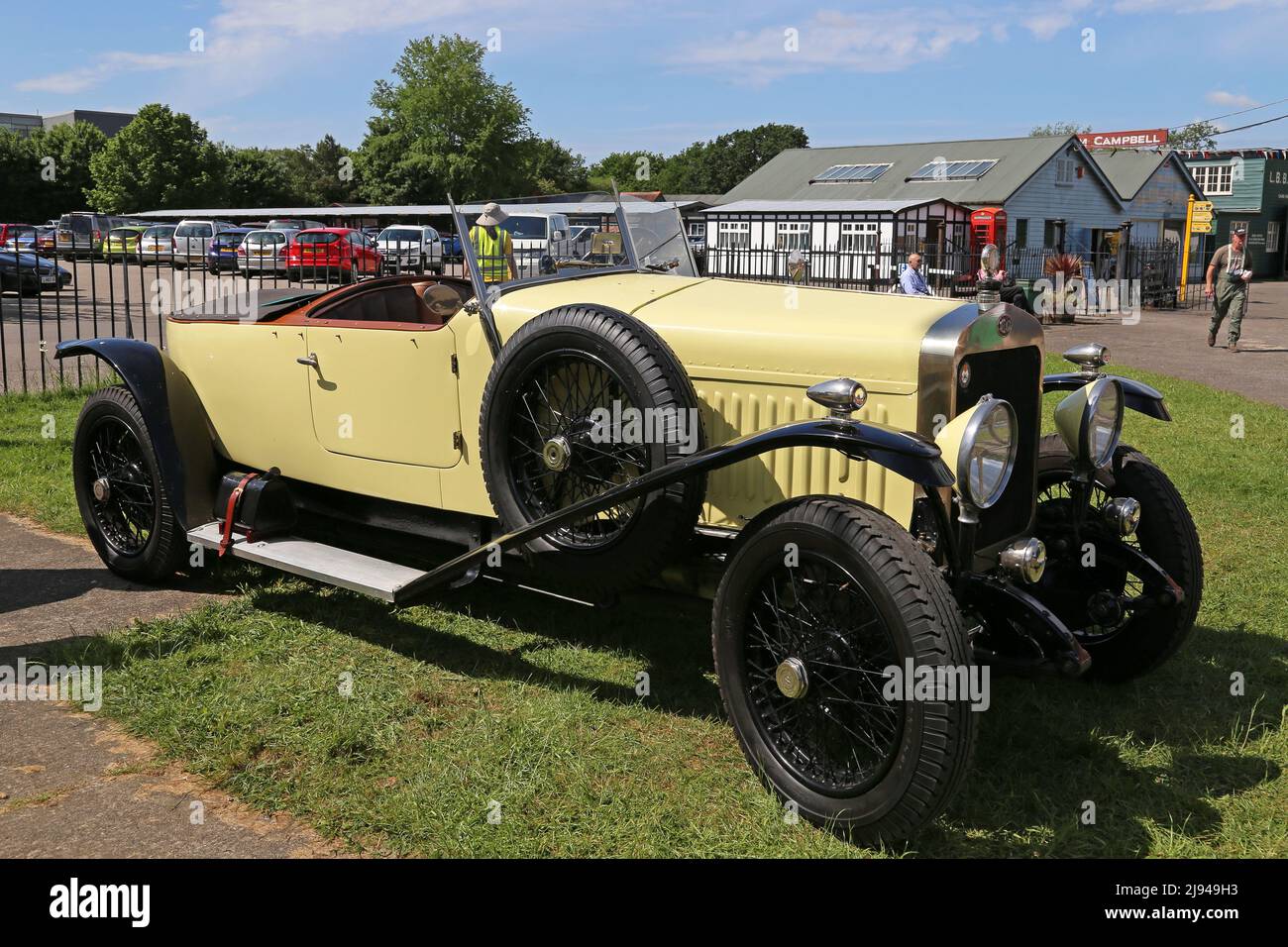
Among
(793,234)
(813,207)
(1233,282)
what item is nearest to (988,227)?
(813,207)

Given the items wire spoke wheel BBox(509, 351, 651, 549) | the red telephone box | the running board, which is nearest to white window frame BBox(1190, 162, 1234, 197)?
the red telephone box

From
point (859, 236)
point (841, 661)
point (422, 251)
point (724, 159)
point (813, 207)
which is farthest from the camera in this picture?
point (724, 159)

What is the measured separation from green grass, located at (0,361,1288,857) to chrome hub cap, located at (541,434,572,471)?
60 cm

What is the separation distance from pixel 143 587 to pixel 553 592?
2.58 metres

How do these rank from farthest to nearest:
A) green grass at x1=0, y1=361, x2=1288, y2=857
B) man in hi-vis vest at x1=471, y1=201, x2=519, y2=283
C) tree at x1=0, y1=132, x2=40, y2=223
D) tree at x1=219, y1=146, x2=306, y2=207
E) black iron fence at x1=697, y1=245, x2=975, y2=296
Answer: tree at x1=219, y1=146, x2=306, y2=207 → tree at x1=0, y1=132, x2=40, y2=223 → black iron fence at x1=697, y1=245, x2=975, y2=296 → man in hi-vis vest at x1=471, y1=201, x2=519, y2=283 → green grass at x1=0, y1=361, x2=1288, y2=857

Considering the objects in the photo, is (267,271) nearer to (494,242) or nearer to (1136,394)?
(494,242)

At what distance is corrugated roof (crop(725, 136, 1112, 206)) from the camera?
38312 millimetres

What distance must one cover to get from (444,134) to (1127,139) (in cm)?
3516

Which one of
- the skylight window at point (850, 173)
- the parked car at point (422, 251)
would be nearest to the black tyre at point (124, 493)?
the parked car at point (422, 251)

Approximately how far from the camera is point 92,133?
57.0 metres

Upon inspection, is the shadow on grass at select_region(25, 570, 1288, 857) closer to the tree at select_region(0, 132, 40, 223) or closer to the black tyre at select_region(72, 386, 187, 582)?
the black tyre at select_region(72, 386, 187, 582)

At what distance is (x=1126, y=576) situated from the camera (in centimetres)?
420
